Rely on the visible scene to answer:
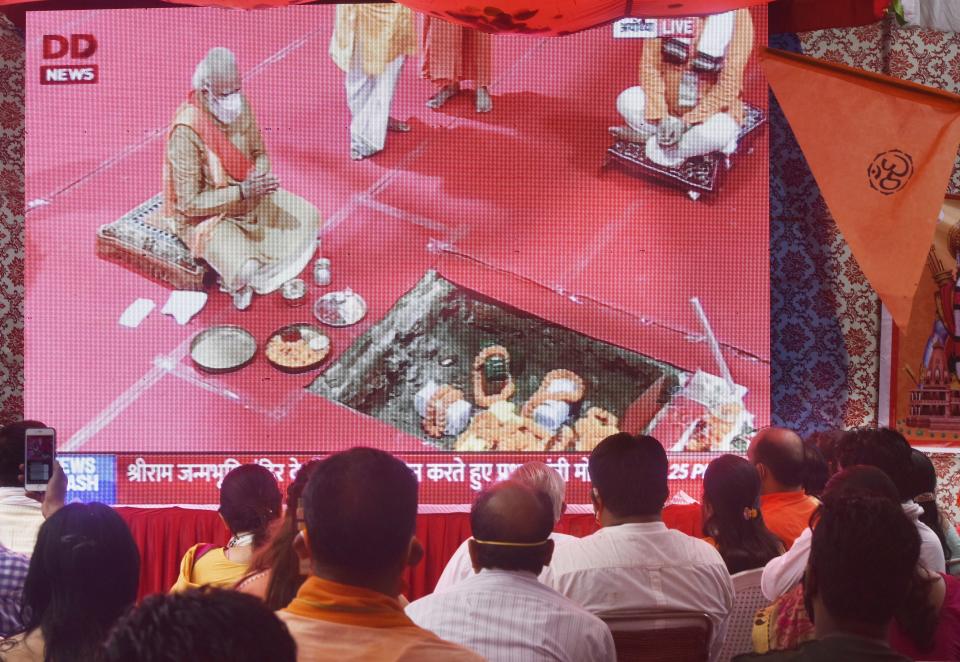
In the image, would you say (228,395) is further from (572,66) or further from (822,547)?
(822,547)

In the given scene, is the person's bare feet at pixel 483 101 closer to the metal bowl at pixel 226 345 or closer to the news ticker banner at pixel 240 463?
the metal bowl at pixel 226 345

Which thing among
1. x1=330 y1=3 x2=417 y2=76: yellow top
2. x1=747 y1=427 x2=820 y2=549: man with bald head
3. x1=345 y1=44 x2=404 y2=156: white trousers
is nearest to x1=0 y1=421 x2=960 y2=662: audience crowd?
x1=747 y1=427 x2=820 y2=549: man with bald head

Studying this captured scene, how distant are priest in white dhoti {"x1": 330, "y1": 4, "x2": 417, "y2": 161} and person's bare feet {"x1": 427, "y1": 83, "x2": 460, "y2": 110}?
197 millimetres

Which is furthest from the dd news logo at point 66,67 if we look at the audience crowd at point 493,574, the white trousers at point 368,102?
the audience crowd at point 493,574

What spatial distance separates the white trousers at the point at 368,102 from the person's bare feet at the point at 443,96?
20cm

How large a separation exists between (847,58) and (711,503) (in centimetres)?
375

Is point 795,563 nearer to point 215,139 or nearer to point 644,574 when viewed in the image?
point 644,574

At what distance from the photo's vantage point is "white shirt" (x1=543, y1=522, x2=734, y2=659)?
2131mm

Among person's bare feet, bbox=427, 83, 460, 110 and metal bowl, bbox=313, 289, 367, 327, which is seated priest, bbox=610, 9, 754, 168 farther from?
metal bowl, bbox=313, 289, 367, 327

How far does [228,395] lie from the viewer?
16.7 ft

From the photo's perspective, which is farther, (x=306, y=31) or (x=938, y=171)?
(x=306, y=31)

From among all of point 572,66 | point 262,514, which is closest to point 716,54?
point 572,66

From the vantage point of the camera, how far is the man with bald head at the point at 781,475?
3070 millimetres

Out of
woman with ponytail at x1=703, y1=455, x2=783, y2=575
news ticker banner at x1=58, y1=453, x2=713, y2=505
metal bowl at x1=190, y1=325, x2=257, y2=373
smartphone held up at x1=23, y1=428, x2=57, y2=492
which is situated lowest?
news ticker banner at x1=58, y1=453, x2=713, y2=505
